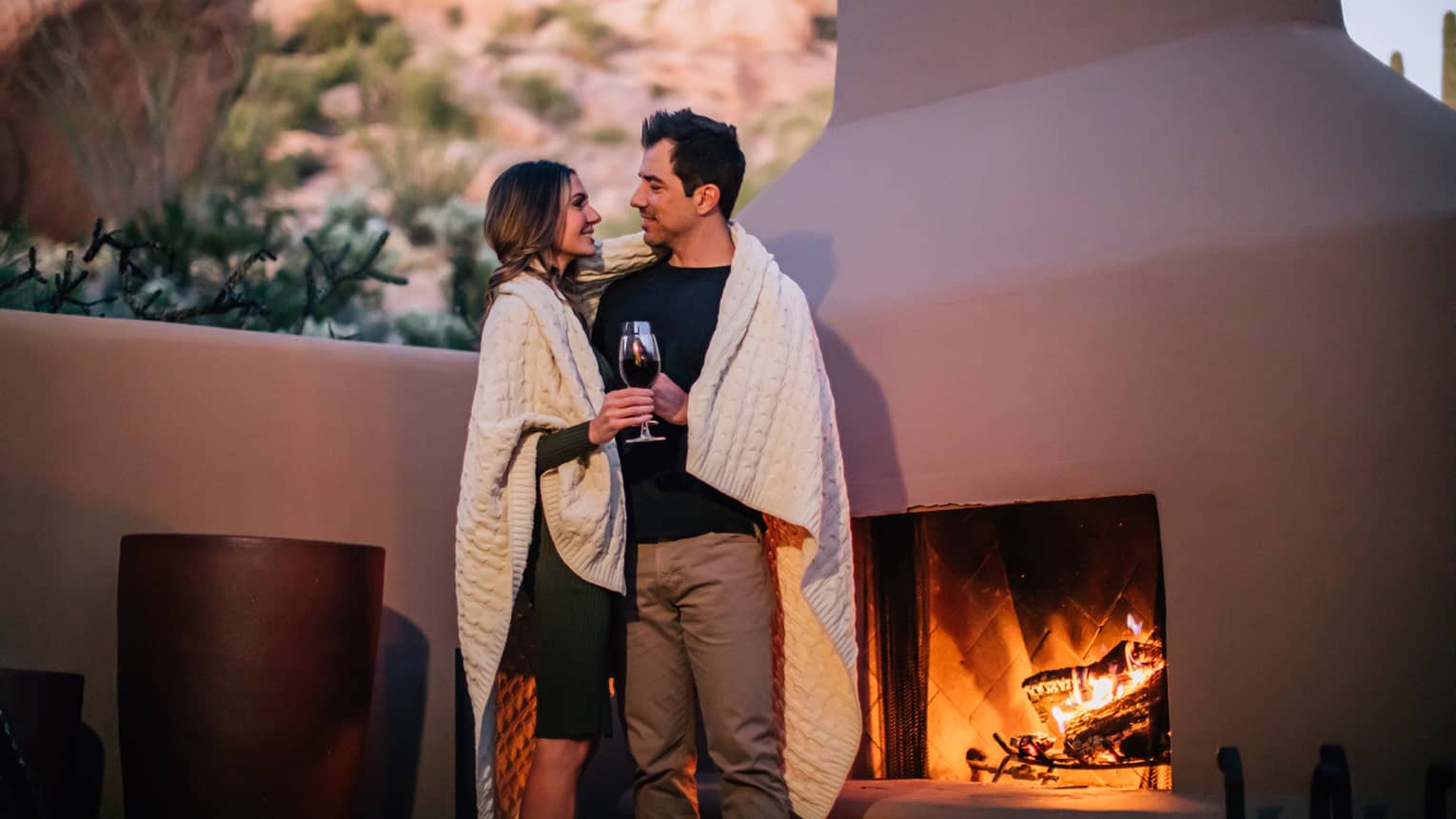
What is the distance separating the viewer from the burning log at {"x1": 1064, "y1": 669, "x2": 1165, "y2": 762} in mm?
3123

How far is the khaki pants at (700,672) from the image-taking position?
7.52 ft

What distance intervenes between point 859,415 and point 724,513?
2.88 feet

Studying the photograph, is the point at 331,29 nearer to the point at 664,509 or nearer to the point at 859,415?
the point at 859,415

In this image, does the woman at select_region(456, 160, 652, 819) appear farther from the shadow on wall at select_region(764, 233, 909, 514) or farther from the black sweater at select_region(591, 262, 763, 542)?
the shadow on wall at select_region(764, 233, 909, 514)

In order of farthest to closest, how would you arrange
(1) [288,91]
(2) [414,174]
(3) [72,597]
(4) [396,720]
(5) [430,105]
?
(5) [430,105] < (1) [288,91] < (2) [414,174] < (4) [396,720] < (3) [72,597]

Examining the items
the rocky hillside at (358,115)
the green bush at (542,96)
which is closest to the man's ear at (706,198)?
the rocky hillside at (358,115)

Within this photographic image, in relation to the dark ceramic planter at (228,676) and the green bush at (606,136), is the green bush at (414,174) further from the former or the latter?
the dark ceramic planter at (228,676)

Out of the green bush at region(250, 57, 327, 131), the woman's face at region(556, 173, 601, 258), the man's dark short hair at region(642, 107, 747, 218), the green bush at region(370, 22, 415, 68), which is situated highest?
the green bush at region(370, 22, 415, 68)

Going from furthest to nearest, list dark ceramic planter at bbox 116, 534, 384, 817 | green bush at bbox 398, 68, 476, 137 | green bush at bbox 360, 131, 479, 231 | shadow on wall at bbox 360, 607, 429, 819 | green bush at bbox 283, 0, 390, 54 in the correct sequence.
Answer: green bush at bbox 398, 68, 476, 137
green bush at bbox 283, 0, 390, 54
green bush at bbox 360, 131, 479, 231
shadow on wall at bbox 360, 607, 429, 819
dark ceramic planter at bbox 116, 534, 384, 817

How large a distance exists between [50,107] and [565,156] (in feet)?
16.5

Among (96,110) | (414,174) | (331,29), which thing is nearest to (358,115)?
(331,29)

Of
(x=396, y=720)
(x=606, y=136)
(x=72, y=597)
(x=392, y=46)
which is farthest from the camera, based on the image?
(x=606, y=136)

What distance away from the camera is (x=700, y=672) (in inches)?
91.7

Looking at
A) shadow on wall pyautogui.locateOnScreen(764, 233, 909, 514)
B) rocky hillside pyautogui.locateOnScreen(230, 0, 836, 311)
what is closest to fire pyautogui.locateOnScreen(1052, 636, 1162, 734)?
shadow on wall pyautogui.locateOnScreen(764, 233, 909, 514)
